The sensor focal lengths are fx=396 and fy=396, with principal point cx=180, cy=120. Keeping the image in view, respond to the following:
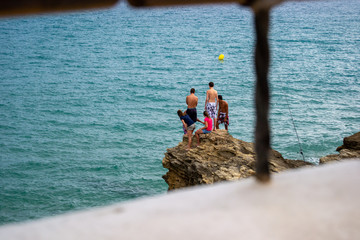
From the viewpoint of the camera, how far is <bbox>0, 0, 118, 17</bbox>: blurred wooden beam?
6.19 feet

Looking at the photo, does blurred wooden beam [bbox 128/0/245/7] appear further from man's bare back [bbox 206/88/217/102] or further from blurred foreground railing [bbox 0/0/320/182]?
man's bare back [bbox 206/88/217/102]

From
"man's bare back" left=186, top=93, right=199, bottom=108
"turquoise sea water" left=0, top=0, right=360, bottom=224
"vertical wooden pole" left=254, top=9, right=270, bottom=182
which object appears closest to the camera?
"vertical wooden pole" left=254, top=9, right=270, bottom=182

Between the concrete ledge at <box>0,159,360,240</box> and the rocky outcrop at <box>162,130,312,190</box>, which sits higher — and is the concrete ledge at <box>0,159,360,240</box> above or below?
above

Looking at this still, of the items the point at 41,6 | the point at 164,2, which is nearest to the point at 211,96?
the point at 164,2

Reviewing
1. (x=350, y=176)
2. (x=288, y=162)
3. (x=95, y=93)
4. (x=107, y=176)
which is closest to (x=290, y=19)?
(x=95, y=93)

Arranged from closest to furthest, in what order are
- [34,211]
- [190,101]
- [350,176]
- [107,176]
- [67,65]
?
[350,176] → [190,101] → [34,211] → [107,176] → [67,65]

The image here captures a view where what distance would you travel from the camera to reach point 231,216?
214 centimetres

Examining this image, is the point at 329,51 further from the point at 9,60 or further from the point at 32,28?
the point at 32,28

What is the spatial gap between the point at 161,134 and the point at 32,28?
39554mm

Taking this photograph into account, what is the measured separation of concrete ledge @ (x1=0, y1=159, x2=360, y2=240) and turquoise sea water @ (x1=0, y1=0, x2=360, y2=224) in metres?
1.19

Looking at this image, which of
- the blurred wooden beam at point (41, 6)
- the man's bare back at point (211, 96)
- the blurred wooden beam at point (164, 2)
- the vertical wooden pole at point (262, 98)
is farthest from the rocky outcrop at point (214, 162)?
the blurred wooden beam at point (41, 6)

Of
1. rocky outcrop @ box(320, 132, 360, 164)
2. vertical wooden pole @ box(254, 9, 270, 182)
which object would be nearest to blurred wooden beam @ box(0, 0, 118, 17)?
vertical wooden pole @ box(254, 9, 270, 182)

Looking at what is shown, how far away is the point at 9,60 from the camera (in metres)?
33.4

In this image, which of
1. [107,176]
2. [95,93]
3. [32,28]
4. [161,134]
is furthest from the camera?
[32,28]
